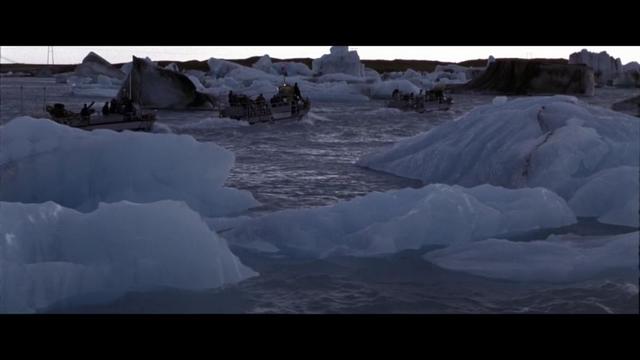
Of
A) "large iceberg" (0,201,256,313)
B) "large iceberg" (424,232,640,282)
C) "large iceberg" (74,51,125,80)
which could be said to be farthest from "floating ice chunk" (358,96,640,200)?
"large iceberg" (74,51,125,80)

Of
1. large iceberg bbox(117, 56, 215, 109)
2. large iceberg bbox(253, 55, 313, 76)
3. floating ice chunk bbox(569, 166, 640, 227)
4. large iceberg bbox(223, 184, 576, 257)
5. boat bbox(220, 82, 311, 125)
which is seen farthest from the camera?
large iceberg bbox(253, 55, 313, 76)

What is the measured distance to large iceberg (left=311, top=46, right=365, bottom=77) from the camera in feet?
232

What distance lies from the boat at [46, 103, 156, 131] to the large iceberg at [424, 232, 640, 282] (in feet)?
60.3

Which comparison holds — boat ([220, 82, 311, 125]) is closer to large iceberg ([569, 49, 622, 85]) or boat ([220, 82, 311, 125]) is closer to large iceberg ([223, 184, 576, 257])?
large iceberg ([223, 184, 576, 257])

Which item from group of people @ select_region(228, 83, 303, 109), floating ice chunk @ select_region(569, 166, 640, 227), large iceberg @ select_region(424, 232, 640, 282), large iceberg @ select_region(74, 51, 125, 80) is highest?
large iceberg @ select_region(74, 51, 125, 80)

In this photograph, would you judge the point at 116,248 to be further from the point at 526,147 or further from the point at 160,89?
the point at 160,89

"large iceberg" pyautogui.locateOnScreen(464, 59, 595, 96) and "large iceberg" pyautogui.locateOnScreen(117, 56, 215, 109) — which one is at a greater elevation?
"large iceberg" pyautogui.locateOnScreen(464, 59, 595, 96)

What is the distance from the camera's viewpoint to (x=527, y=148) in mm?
10789

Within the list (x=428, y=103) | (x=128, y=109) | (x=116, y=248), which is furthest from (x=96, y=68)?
(x=116, y=248)

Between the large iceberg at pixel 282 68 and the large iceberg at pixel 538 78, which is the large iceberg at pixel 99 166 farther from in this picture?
the large iceberg at pixel 282 68

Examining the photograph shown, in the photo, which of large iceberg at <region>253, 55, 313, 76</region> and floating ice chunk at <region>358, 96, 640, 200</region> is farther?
large iceberg at <region>253, 55, 313, 76</region>

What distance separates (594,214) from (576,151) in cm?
161

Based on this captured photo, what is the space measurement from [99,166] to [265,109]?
771 inches
